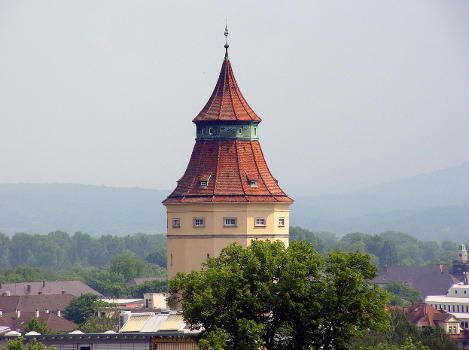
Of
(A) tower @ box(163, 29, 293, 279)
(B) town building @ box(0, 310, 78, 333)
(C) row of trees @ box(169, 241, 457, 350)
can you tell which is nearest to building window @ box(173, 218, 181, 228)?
(A) tower @ box(163, 29, 293, 279)

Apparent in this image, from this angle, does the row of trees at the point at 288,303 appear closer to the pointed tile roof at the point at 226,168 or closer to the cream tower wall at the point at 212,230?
the cream tower wall at the point at 212,230

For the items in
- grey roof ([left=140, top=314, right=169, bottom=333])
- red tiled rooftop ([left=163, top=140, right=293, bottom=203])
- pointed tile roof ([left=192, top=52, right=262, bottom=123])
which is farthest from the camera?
pointed tile roof ([left=192, top=52, right=262, bottom=123])

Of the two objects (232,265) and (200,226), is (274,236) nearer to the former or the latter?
(200,226)

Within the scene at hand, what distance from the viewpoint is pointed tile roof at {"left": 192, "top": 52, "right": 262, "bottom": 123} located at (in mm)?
97500

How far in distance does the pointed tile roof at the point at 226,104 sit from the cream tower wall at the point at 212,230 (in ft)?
16.8

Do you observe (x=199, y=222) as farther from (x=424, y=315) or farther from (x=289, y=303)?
(x=424, y=315)

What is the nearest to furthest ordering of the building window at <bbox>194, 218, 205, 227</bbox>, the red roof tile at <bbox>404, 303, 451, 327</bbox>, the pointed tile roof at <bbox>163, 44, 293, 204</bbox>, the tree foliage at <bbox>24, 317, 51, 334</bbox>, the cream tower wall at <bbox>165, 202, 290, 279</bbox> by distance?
the cream tower wall at <bbox>165, 202, 290, 279</bbox>
the building window at <bbox>194, 218, 205, 227</bbox>
the pointed tile roof at <bbox>163, 44, 293, 204</bbox>
the tree foliage at <bbox>24, 317, 51, 334</bbox>
the red roof tile at <bbox>404, 303, 451, 327</bbox>

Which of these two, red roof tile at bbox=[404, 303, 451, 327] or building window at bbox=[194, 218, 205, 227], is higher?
building window at bbox=[194, 218, 205, 227]

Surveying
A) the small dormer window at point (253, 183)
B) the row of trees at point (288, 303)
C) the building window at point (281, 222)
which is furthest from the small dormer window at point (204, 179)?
the row of trees at point (288, 303)

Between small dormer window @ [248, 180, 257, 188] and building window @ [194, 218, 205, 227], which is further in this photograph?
small dormer window @ [248, 180, 257, 188]

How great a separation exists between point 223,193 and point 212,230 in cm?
231

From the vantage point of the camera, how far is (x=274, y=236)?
96562 mm

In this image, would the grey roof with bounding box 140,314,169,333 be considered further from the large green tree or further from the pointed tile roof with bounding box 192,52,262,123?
the large green tree

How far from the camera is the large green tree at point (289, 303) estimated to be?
69.6 m
